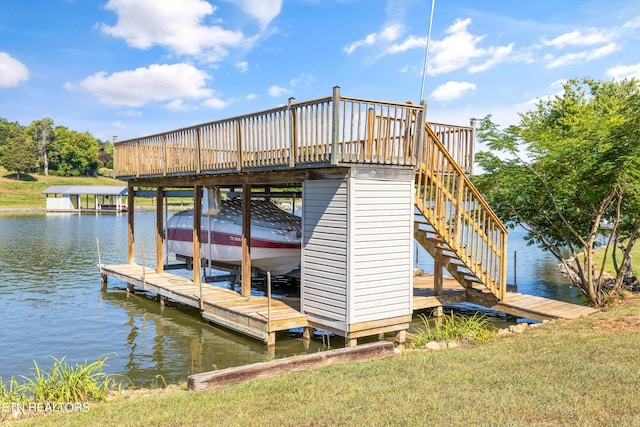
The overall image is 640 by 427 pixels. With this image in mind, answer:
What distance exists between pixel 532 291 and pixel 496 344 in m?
10.7

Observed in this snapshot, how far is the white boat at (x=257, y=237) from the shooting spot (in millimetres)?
15070

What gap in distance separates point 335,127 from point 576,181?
22.4 ft

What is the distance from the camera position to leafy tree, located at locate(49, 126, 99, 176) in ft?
360

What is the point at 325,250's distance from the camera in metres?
10.6

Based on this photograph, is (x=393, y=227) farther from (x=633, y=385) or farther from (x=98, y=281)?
(x=98, y=281)

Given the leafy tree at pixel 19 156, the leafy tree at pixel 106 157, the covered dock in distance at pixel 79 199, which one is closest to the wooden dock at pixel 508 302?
the covered dock in distance at pixel 79 199

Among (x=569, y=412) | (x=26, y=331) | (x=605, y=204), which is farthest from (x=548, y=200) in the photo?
(x=26, y=331)

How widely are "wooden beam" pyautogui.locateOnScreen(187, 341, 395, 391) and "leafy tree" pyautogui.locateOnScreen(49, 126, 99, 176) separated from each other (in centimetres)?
11558

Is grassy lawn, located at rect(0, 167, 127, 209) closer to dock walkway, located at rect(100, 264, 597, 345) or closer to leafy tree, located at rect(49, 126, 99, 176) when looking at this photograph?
leafy tree, located at rect(49, 126, 99, 176)

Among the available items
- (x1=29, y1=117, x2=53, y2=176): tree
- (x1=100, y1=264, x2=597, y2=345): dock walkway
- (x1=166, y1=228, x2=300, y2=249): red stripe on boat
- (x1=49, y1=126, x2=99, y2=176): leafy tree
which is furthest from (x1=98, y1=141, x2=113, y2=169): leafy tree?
(x1=100, y1=264, x2=597, y2=345): dock walkway

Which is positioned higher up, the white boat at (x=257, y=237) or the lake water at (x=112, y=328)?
the white boat at (x=257, y=237)

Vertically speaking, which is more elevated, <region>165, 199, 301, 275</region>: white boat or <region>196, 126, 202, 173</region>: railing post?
<region>196, 126, 202, 173</region>: railing post

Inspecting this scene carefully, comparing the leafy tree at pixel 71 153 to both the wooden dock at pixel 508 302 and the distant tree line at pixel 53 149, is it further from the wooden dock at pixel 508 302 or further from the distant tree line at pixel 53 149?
the wooden dock at pixel 508 302

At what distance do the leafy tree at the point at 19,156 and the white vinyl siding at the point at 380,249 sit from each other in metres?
101
